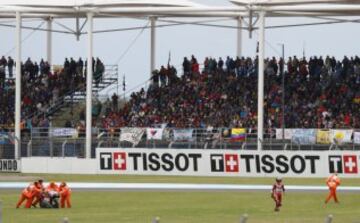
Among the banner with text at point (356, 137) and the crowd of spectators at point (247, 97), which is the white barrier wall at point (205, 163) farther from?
the crowd of spectators at point (247, 97)

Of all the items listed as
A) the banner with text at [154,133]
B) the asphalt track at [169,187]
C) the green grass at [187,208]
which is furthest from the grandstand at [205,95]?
the green grass at [187,208]

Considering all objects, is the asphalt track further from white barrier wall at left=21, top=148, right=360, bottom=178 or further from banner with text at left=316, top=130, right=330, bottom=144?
banner with text at left=316, top=130, right=330, bottom=144

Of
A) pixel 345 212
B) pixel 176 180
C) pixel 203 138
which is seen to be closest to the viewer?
pixel 345 212

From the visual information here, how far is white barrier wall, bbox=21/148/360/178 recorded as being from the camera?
5062 centimetres

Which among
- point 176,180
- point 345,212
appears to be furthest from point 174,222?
point 176,180

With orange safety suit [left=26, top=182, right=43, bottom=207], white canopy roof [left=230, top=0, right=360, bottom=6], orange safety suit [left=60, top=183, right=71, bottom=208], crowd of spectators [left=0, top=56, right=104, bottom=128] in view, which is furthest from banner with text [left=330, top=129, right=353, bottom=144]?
orange safety suit [left=26, top=182, right=43, bottom=207]

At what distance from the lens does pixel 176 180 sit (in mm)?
48781

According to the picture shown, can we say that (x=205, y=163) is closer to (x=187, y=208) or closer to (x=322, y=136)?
(x=322, y=136)

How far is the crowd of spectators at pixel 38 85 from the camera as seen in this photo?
210ft

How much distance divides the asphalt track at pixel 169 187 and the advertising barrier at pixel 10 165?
847cm

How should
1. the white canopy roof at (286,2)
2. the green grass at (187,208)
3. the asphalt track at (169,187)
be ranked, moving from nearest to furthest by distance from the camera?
the green grass at (187,208) → the asphalt track at (169,187) → the white canopy roof at (286,2)

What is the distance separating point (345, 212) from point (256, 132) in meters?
24.1

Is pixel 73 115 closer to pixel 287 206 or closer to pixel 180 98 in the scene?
pixel 180 98

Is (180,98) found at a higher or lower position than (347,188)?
higher
